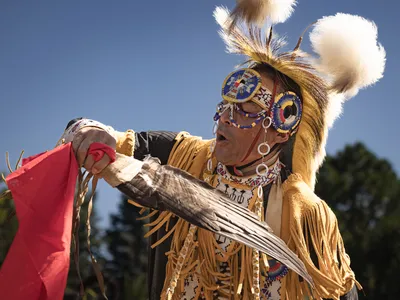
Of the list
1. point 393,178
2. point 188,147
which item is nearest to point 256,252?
point 188,147

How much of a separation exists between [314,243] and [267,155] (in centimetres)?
44

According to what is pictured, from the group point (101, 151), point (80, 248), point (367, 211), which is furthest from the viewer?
point (367, 211)

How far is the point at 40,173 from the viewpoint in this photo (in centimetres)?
209

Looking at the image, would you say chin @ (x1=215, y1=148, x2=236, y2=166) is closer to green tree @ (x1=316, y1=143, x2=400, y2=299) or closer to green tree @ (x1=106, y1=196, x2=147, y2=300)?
green tree @ (x1=316, y1=143, x2=400, y2=299)

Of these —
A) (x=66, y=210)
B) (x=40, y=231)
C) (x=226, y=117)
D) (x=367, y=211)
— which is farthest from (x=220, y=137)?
(x=367, y=211)

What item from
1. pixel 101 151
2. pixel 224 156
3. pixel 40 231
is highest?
pixel 224 156

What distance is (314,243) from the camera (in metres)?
2.72

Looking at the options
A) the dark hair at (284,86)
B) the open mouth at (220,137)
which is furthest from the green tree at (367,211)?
the open mouth at (220,137)

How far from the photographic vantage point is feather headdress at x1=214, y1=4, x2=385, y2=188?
289 cm

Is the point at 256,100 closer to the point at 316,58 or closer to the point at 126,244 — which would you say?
the point at 316,58

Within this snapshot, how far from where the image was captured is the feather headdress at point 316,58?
2887 millimetres

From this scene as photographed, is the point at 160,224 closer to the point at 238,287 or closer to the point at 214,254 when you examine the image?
the point at 214,254

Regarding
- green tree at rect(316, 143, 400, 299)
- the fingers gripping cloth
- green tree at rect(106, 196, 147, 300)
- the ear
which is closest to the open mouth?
the ear

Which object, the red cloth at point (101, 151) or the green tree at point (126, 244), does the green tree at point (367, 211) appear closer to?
the green tree at point (126, 244)
